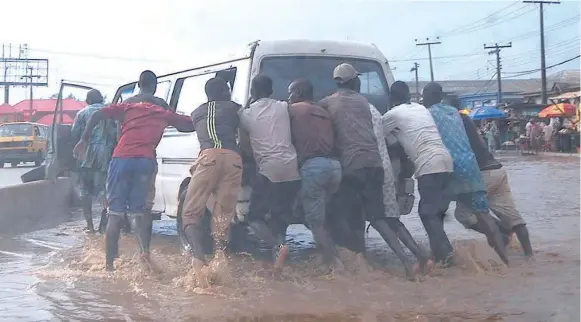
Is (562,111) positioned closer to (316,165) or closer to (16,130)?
(16,130)

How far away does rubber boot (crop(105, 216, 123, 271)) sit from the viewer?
21.0 ft

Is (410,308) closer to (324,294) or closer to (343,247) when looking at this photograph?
(324,294)

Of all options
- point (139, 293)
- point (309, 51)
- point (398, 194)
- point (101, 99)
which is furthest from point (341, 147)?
point (101, 99)

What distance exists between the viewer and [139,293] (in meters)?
5.77

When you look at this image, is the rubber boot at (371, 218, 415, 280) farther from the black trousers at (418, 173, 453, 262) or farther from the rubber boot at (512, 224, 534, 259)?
the rubber boot at (512, 224, 534, 259)

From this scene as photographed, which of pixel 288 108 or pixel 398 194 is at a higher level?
pixel 288 108

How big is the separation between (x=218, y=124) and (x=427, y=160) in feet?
5.97

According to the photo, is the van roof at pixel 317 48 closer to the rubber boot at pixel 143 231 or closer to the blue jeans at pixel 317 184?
the blue jeans at pixel 317 184

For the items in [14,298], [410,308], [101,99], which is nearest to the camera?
[410,308]

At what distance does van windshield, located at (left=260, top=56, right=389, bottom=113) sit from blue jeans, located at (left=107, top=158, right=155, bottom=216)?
4.91 ft

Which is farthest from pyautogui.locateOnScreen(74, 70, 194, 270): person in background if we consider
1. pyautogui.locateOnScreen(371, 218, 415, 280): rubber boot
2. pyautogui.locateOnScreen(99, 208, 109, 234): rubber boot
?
pyautogui.locateOnScreen(99, 208, 109, 234): rubber boot

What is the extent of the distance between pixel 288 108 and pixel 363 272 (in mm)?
1561

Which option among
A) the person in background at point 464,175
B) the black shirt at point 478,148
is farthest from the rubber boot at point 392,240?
the black shirt at point 478,148

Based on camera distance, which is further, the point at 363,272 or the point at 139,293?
the point at 363,272
